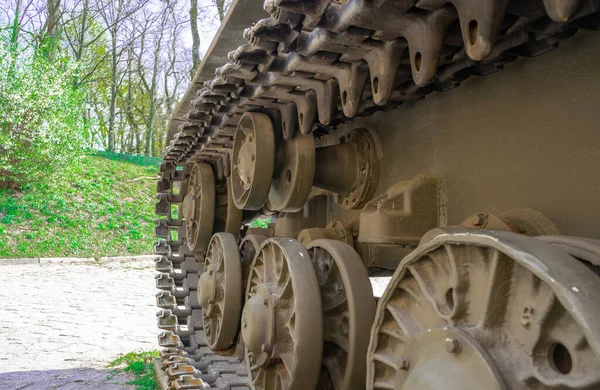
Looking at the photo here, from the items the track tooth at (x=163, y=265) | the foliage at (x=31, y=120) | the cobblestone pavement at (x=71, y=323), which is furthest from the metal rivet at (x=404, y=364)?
the foliage at (x=31, y=120)

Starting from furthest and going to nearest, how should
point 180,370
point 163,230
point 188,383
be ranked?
point 163,230 < point 180,370 < point 188,383

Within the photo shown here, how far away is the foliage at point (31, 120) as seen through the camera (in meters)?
15.4

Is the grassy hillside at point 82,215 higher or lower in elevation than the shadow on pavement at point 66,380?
higher

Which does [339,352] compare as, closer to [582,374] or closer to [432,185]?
[432,185]

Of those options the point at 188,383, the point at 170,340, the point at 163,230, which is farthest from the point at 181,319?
the point at 163,230

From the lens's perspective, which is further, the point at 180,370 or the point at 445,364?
the point at 180,370

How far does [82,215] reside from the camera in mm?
15539

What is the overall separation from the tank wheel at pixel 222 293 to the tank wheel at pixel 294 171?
0.68 m

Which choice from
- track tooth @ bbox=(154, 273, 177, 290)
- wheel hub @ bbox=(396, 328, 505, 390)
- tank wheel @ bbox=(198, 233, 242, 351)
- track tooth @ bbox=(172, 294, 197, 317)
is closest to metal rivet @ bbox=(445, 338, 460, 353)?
wheel hub @ bbox=(396, 328, 505, 390)

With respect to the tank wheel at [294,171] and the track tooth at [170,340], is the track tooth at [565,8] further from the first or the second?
the track tooth at [170,340]

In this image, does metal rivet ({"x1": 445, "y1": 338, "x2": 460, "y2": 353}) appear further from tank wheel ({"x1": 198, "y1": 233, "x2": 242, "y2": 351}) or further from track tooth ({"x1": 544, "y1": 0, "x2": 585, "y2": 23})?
tank wheel ({"x1": 198, "y1": 233, "x2": 242, "y2": 351})

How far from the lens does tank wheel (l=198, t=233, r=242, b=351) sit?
3.74 m

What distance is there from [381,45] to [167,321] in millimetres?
3515

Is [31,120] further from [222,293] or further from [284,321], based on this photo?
[284,321]
